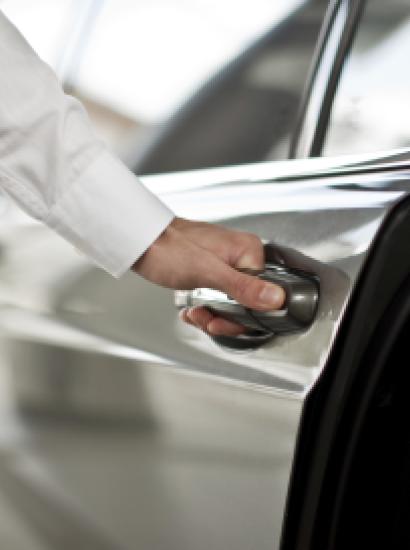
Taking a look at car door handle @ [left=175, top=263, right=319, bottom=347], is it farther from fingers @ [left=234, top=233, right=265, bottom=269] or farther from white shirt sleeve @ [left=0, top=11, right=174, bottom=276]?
white shirt sleeve @ [left=0, top=11, right=174, bottom=276]

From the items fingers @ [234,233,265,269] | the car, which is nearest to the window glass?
the car

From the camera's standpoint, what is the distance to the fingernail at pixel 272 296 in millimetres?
987

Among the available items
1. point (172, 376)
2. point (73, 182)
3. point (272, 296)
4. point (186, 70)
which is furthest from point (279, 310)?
point (186, 70)

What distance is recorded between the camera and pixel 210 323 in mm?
1084

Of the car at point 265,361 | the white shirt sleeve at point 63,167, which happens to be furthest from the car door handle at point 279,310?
the white shirt sleeve at point 63,167

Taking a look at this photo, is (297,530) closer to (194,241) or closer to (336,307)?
(336,307)

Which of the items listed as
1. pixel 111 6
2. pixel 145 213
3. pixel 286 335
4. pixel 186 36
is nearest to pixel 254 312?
pixel 286 335

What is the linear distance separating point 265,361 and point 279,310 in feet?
0.18

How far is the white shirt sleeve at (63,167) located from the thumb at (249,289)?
122mm

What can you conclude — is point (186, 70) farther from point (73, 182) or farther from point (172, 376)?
point (172, 376)

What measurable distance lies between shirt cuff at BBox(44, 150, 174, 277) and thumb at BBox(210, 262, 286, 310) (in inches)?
4.8

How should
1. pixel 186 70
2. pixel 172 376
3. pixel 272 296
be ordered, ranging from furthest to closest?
pixel 186 70
pixel 172 376
pixel 272 296

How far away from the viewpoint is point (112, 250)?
1131 mm

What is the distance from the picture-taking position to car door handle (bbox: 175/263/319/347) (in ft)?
3.20
